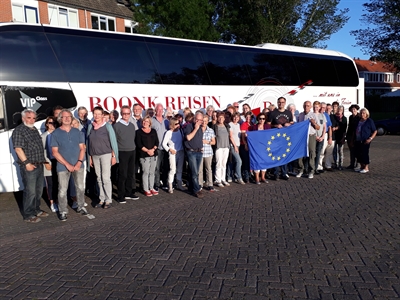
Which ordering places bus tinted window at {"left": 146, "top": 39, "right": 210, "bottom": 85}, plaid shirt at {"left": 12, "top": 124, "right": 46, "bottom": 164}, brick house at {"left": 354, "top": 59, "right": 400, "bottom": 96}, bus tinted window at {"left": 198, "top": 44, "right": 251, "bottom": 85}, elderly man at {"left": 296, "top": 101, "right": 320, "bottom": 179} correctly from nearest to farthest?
1. plaid shirt at {"left": 12, "top": 124, "right": 46, "bottom": 164}
2. bus tinted window at {"left": 146, "top": 39, "right": 210, "bottom": 85}
3. elderly man at {"left": 296, "top": 101, "right": 320, "bottom": 179}
4. bus tinted window at {"left": 198, "top": 44, "right": 251, "bottom": 85}
5. brick house at {"left": 354, "top": 59, "right": 400, "bottom": 96}

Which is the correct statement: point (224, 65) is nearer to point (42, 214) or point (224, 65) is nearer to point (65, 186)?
point (65, 186)

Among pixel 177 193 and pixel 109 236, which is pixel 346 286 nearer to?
pixel 109 236

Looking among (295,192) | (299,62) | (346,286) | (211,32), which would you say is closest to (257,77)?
(299,62)

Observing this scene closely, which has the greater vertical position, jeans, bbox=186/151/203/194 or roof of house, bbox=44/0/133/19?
roof of house, bbox=44/0/133/19

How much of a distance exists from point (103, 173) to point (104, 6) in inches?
901

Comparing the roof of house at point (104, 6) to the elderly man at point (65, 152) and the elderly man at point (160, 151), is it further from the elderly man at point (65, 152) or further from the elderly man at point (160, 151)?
the elderly man at point (65, 152)

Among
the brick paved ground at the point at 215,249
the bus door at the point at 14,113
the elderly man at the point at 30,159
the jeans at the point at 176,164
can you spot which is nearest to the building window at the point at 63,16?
the bus door at the point at 14,113

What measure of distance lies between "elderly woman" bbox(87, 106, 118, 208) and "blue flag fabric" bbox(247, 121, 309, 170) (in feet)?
11.8

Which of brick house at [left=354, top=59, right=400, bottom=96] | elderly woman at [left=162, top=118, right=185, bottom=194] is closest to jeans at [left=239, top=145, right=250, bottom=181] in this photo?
elderly woman at [left=162, top=118, right=185, bottom=194]

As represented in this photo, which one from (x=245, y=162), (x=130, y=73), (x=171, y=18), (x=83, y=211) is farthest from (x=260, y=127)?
(x=171, y=18)

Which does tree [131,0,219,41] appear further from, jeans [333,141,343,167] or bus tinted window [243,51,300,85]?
jeans [333,141,343,167]

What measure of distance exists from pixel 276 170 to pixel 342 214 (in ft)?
11.0

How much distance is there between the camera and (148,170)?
837 cm

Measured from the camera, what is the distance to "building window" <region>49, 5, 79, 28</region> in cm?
2320
